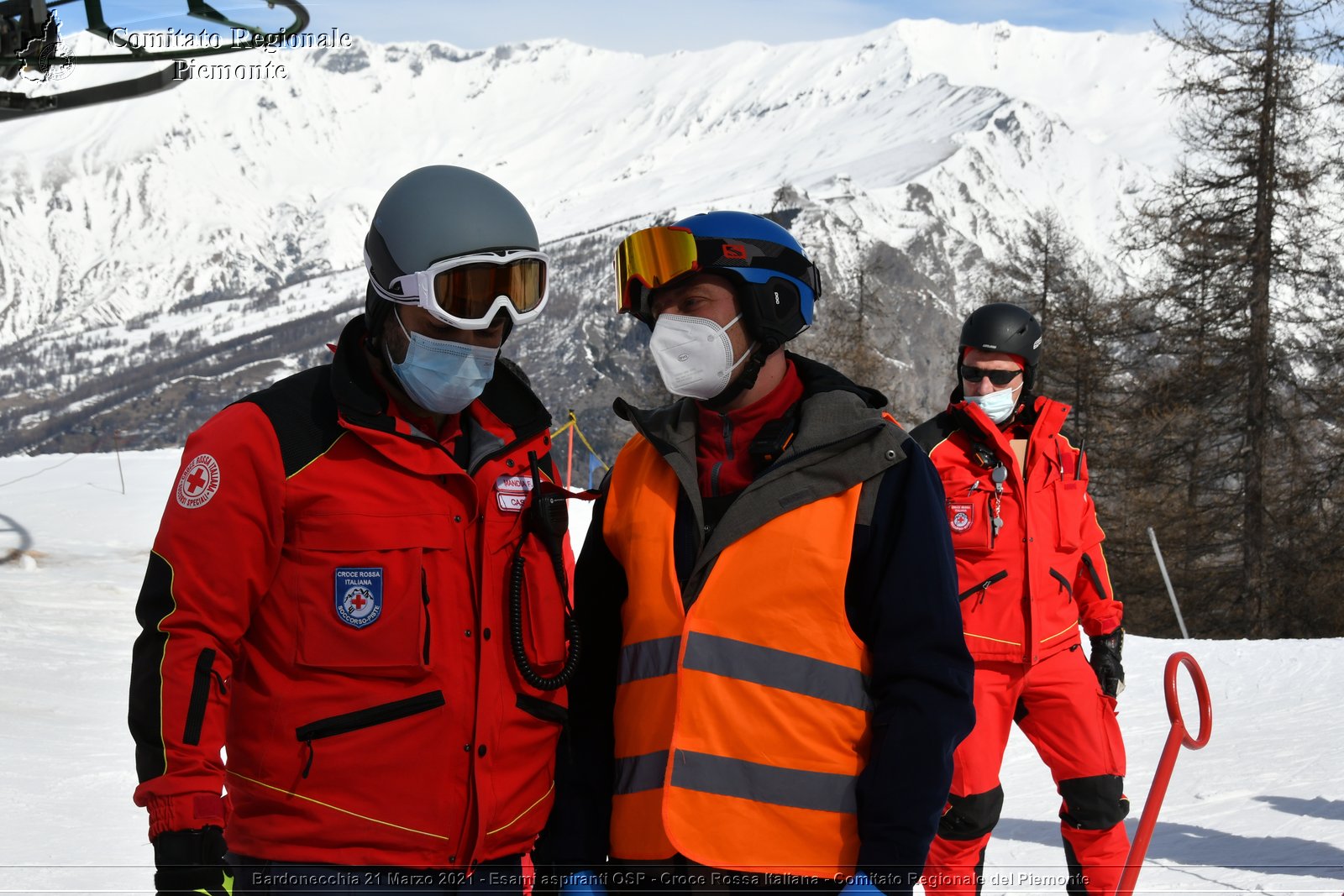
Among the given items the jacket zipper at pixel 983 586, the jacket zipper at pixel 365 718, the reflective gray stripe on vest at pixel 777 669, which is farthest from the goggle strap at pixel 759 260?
the jacket zipper at pixel 983 586

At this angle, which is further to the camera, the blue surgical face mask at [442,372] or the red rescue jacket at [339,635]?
the blue surgical face mask at [442,372]

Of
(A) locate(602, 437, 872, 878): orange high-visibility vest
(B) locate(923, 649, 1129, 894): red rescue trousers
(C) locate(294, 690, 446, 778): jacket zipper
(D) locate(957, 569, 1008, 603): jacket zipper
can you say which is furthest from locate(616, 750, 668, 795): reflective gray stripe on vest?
(D) locate(957, 569, 1008, 603): jacket zipper

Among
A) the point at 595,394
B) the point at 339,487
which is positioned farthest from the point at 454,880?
the point at 595,394

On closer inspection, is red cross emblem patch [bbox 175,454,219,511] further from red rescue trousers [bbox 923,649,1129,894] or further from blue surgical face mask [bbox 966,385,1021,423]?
blue surgical face mask [bbox 966,385,1021,423]

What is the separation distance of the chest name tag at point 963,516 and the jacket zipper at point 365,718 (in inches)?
107

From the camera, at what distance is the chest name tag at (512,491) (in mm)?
2514

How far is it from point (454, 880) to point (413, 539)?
0.68m

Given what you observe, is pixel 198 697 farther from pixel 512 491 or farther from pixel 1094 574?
pixel 1094 574

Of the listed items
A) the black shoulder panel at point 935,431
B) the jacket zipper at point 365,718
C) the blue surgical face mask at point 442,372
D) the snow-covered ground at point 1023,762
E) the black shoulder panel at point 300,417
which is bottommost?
the snow-covered ground at point 1023,762

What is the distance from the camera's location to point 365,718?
2295mm

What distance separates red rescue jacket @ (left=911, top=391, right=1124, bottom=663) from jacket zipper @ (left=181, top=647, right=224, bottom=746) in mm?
2963

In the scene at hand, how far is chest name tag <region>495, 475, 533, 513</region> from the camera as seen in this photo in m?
2.51

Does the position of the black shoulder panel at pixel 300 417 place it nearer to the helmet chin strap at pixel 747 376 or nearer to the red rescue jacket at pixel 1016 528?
the helmet chin strap at pixel 747 376

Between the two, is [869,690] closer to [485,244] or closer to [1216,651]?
[485,244]
